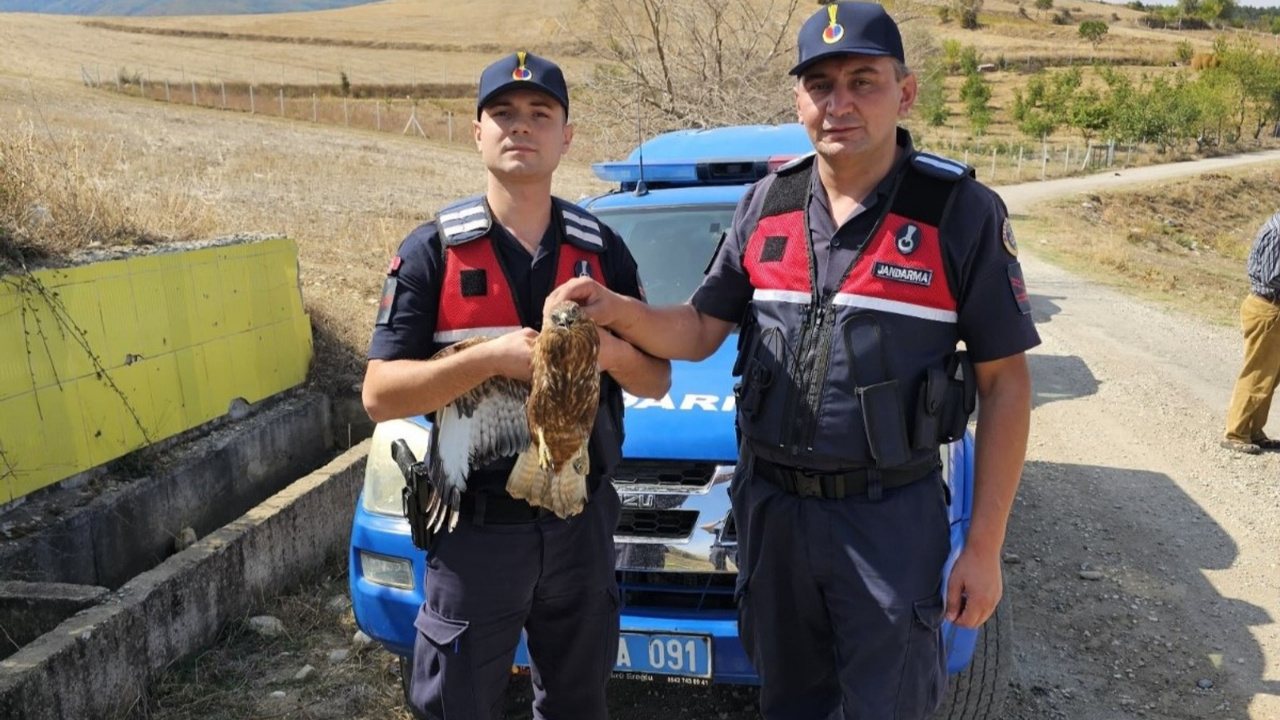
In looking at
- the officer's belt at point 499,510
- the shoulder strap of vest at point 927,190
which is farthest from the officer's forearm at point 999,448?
the officer's belt at point 499,510

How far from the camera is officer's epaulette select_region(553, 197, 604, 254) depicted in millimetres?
2332

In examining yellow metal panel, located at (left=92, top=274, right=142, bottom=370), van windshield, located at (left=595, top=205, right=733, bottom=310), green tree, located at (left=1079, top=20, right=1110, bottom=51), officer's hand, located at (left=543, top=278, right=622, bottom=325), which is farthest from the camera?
green tree, located at (left=1079, top=20, right=1110, bottom=51)

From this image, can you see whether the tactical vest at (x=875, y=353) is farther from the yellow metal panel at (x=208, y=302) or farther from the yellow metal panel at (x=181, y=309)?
the yellow metal panel at (x=208, y=302)

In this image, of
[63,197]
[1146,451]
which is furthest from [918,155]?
[1146,451]

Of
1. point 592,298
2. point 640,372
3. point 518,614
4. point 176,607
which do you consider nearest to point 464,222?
point 592,298

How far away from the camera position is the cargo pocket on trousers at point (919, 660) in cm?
216

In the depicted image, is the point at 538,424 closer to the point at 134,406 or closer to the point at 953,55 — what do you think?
the point at 134,406

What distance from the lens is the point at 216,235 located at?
6.08 m

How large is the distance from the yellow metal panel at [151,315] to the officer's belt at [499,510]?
301cm

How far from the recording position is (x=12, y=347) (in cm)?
383

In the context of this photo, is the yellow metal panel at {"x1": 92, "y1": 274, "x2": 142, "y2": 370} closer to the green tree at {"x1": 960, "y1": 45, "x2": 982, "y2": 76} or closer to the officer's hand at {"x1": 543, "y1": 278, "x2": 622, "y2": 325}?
the officer's hand at {"x1": 543, "y1": 278, "x2": 622, "y2": 325}

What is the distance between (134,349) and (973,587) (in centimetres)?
394

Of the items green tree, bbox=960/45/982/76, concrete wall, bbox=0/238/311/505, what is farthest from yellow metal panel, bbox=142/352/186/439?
green tree, bbox=960/45/982/76

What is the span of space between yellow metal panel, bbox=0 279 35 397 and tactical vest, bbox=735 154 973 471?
3.14m
